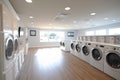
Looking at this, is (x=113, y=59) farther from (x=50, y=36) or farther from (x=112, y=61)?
(x=50, y=36)

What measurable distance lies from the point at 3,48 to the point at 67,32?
1064 cm

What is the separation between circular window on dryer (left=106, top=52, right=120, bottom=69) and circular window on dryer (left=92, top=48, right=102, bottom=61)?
37 centimetres

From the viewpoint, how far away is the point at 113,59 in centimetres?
250

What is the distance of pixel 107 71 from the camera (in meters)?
2.72

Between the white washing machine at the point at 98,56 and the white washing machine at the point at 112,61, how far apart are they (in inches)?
7.5

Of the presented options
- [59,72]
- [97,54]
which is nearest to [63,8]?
[97,54]

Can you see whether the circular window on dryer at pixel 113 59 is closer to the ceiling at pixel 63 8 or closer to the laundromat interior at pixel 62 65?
the laundromat interior at pixel 62 65

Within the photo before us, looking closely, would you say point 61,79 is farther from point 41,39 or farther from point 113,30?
point 41,39

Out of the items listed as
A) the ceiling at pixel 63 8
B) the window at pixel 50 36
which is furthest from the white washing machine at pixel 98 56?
the window at pixel 50 36

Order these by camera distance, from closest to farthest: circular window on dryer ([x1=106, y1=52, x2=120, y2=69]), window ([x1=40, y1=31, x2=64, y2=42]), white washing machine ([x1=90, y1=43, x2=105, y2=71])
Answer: circular window on dryer ([x1=106, y1=52, x2=120, y2=69]) → white washing machine ([x1=90, y1=43, x2=105, y2=71]) → window ([x1=40, y1=31, x2=64, y2=42])

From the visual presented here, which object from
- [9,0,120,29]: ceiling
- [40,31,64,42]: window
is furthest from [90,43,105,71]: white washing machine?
[40,31,64,42]: window

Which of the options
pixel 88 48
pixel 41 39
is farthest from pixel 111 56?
pixel 41 39

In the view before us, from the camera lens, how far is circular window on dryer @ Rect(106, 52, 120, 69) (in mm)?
2334

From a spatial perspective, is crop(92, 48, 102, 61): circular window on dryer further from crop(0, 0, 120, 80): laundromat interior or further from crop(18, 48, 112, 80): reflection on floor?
crop(18, 48, 112, 80): reflection on floor
